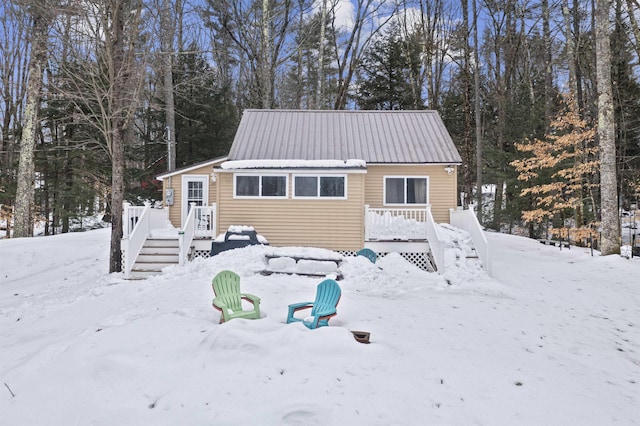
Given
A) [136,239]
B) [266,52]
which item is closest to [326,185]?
[136,239]

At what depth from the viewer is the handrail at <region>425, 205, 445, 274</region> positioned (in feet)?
28.6

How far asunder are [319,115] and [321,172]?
4791 millimetres

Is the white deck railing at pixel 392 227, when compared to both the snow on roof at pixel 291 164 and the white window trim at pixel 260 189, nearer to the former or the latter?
the snow on roof at pixel 291 164

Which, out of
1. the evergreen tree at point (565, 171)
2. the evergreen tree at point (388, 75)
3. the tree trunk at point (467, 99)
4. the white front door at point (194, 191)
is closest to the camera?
the white front door at point (194, 191)

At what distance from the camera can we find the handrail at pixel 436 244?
8.70 m

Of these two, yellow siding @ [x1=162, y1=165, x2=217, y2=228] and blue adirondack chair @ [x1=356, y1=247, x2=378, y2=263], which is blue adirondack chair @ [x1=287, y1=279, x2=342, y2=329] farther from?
yellow siding @ [x1=162, y1=165, x2=217, y2=228]

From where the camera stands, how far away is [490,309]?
20.2 ft

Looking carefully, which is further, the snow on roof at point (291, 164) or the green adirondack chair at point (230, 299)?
the snow on roof at point (291, 164)

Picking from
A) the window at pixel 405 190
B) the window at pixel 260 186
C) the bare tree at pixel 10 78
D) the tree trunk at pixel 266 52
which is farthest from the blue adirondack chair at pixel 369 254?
the bare tree at pixel 10 78

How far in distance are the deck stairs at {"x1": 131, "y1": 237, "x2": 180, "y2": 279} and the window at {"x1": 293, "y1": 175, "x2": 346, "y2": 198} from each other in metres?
3.98

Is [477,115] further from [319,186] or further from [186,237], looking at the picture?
[186,237]

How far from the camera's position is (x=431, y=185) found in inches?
471

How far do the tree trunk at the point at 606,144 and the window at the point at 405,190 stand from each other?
16.4 feet

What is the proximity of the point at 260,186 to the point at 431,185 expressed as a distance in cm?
590
